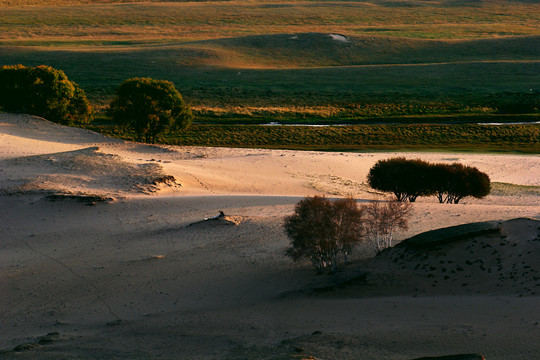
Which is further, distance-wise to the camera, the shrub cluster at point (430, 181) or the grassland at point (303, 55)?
the grassland at point (303, 55)

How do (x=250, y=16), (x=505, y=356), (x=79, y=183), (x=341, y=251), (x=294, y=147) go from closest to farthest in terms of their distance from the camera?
(x=505, y=356), (x=341, y=251), (x=79, y=183), (x=294, y=147), (x=250, y=16)

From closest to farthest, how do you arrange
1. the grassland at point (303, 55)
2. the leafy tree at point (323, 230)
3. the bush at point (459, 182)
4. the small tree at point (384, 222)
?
1. the leafy tree at point (323, 230)
2. the small tree at point (384, 222)
3. the bush at point (459, 182)
4. the grassland at point (303, 55)

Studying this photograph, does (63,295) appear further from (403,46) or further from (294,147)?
(403,46)

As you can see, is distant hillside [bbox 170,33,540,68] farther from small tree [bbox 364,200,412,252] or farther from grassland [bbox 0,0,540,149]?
small tree [bbox 364,200,412,252]

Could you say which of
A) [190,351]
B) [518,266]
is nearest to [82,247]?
[190,351]

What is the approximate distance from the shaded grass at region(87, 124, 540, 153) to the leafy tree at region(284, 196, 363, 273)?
34134mm

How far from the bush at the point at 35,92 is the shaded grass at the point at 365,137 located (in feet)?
21.1

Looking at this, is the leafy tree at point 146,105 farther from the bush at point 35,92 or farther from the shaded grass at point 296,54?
the shaded grass at point 296,54

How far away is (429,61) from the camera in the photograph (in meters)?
109

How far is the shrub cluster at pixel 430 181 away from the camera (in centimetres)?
3466

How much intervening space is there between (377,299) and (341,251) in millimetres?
3599

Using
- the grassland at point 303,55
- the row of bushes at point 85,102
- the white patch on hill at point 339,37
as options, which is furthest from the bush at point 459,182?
the white patch on hill at point 339,37

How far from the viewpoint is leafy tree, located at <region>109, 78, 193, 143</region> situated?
53094 millimetres

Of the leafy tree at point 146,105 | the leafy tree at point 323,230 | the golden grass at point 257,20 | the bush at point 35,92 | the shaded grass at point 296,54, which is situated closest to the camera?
the leafy tree at point 323,230
